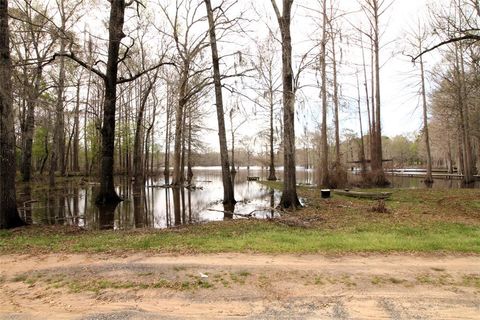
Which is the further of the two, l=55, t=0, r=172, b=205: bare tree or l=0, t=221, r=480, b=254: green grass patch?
l=55, t=0, r=172, b=205: bare tree

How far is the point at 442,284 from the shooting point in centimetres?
491

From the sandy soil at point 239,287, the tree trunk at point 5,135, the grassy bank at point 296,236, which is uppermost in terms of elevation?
the tree trunk at point 5,135

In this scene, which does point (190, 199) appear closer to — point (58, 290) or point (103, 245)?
point (103, 245)

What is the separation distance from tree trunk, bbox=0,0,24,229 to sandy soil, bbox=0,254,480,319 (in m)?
3.53

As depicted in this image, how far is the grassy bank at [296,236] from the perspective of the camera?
6.80 metres

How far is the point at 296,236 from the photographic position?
7.77 metres

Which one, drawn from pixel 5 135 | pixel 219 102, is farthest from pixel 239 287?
pixel 219 102

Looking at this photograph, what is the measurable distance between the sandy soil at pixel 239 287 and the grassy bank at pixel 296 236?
0.57 metres

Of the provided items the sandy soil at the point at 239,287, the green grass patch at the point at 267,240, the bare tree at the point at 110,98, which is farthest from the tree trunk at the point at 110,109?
the sandy soil at the point at 239,287

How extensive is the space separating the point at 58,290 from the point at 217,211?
881cm

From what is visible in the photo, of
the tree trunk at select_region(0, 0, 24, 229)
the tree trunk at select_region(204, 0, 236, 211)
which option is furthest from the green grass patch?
the tree trunk at select_region(204, 0, 236, 211)

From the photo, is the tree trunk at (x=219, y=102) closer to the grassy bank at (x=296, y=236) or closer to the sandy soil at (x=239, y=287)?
the grassy bank at (x=296, y=236)

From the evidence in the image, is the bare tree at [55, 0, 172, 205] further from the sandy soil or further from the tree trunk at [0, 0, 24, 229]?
the sandy soil

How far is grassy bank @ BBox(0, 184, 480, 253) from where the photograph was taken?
6797 millimetres
